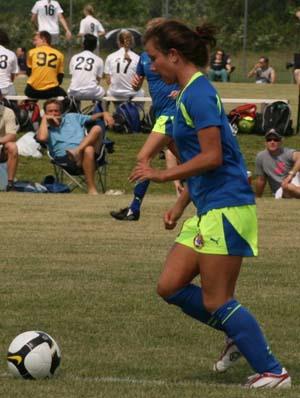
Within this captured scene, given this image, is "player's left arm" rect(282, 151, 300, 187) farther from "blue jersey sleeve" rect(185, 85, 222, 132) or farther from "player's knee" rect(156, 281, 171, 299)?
"blue jersey sleeve" rect(185, 85, 222, 132)

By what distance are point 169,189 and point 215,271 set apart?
13637 millimetres

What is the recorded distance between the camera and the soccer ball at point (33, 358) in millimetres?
6535

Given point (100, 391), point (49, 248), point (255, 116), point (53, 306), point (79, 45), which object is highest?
point (100, 391)

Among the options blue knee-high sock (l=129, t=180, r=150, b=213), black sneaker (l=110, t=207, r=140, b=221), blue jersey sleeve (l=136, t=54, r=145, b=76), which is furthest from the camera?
blue jersey sleeve (l=136, t=54, r=145, b=76)

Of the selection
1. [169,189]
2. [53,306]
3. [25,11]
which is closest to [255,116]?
[169,189]

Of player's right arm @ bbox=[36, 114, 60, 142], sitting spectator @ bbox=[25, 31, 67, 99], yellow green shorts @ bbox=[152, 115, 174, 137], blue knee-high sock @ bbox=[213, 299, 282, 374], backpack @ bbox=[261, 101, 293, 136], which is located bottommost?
backpack @ bbox=[261, 101, 293, 136]

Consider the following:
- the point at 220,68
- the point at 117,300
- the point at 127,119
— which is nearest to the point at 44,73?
the point at 127,119

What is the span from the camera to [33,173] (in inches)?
795

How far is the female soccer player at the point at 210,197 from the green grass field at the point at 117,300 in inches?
11.5

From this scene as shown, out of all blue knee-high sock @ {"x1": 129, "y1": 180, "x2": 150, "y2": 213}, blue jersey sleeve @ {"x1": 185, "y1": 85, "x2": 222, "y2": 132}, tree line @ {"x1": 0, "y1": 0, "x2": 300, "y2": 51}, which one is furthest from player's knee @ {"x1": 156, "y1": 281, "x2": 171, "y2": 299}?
tree line @ {"x1": 0, "y1": 0, "x2": 300, "y2": 51}

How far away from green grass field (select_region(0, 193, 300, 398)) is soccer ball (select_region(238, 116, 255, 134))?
320 inches

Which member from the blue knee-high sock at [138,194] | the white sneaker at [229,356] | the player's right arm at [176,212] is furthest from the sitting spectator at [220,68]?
the white sneaker at [229,356]

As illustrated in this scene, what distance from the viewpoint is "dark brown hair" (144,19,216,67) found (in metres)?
6.29

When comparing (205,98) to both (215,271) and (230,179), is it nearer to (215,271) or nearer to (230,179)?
(230,179)
